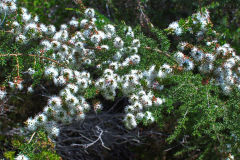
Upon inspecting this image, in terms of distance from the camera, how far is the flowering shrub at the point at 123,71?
6.90ft

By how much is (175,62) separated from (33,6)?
243 cm

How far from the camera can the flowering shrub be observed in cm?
210

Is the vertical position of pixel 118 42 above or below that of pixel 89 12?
below

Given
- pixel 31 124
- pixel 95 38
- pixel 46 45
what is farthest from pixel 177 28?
pixel 31 124

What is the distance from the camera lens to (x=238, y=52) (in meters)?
3.08

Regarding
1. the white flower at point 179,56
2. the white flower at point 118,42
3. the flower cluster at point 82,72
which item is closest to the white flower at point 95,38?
the flower cluster at point 82,72

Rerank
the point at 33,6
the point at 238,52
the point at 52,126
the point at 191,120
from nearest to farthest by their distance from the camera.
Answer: the point at 52,126 < the point at 191,120 < the point at 238,52 < the point at 33,6

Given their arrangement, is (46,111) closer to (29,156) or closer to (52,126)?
(52,126)

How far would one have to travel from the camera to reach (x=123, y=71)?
2.39 metres

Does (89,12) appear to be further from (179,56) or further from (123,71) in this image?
(179,56)

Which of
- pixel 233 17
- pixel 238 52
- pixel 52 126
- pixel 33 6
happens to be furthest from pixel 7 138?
pixel 233 17

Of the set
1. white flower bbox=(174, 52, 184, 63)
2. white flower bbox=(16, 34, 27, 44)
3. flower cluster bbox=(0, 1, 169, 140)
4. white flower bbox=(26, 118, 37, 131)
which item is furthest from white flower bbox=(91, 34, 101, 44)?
white flower bbox=(26, 118, 37, 131)

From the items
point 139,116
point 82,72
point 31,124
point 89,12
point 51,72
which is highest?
point 89,12

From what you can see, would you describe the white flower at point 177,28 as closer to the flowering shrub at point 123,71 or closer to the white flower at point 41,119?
the flowering shrub at point 123,71
